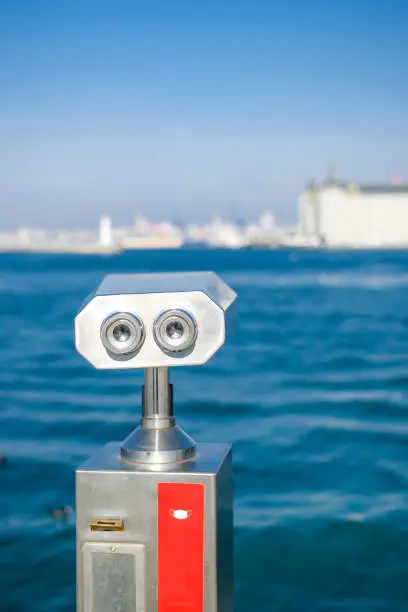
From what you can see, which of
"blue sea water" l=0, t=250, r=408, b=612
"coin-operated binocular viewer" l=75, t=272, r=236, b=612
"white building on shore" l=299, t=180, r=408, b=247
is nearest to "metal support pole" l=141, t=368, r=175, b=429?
"coin-operated binocular viewer" l=75, t=272, r=236, b=612

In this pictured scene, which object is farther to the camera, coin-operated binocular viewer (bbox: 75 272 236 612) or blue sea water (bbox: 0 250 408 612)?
blue sea water (bbox: 0 250 408 612)

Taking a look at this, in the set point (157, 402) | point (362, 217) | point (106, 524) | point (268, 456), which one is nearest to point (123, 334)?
point (157, 402)

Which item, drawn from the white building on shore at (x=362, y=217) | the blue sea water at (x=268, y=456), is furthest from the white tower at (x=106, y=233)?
the blue sea water at (x=268, y=456)

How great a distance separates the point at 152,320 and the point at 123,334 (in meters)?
0.05

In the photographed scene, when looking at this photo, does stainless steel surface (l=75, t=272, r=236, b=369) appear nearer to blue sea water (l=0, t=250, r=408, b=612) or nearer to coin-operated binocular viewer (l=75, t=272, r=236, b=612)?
coin-operated binocular viewer (l=75, t=272, r=236, b=612)

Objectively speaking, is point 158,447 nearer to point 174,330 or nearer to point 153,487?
point 153,487

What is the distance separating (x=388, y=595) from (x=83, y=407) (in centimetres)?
604

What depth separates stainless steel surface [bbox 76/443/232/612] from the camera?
1.49 meters

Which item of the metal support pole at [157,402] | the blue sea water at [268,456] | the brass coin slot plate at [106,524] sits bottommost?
the blue sea water at [268,456]

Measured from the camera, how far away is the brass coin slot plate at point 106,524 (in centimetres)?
151

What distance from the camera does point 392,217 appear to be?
109 meters

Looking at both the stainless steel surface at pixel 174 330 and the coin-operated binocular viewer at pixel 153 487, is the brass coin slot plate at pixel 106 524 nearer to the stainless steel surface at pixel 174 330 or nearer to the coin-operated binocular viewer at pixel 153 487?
the coin-operated binocular viewer at pixel 153 487

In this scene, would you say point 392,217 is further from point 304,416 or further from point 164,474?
point 164,474

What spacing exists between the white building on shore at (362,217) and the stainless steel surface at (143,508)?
109048 millimetres
